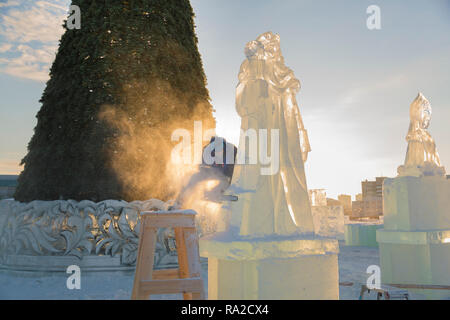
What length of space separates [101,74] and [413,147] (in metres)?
5.49

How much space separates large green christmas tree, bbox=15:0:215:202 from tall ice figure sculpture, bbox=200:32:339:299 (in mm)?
3497

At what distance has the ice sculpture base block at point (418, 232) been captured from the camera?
5.27 metres

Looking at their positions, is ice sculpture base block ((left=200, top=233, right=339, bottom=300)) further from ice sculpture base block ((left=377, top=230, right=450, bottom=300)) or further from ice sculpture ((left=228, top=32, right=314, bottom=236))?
ice sculpture base block ((left=377, top=230, right=450, bottom=300))

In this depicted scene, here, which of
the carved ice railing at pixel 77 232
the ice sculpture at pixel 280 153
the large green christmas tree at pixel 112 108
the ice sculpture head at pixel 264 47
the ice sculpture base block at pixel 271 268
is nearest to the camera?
the ice sculpture base block at pixel 271 268

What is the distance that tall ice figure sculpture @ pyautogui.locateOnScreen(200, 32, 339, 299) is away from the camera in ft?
9.09

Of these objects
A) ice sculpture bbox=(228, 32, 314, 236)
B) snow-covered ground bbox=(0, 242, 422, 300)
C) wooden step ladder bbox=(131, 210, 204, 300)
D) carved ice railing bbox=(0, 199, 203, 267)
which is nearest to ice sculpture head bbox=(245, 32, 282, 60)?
ice sculpture bbox=(228, 32, 314, 236)

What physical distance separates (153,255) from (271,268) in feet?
→ 3.04

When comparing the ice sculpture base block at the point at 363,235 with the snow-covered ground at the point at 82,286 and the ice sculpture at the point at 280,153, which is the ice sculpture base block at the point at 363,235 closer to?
the snow-covered ground at the point at 82,286

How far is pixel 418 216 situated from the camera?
5.46 metres

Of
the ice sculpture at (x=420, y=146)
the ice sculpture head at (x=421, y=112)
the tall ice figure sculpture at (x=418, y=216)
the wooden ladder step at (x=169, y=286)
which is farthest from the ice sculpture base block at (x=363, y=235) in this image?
the wooden ladder step at (x=169, y=286)

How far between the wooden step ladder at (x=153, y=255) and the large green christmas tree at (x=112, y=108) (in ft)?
11.5

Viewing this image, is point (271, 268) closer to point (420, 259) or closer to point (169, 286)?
point (169, 286)
